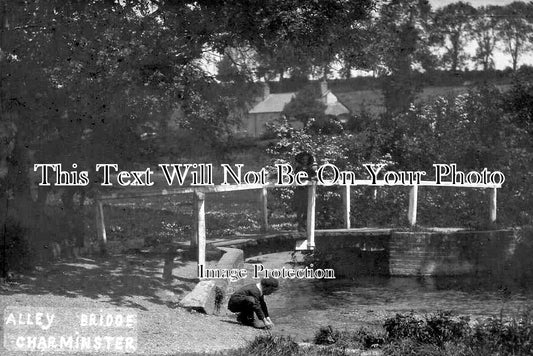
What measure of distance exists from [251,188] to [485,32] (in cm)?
888

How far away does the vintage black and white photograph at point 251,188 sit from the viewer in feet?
29.2

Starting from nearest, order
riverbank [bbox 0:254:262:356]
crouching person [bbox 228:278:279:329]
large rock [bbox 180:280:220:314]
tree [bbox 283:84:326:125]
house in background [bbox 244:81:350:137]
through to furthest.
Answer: riverbank [bbox 0:254:262:356], crouching person [bbox 228:278:279:329], large rock [bbox 180:280:220:314], tree [bbox 283:84:326:125], house in background [bbox 244:81:350:137]

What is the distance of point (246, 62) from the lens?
15602 millimetres

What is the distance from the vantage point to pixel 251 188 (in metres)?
14.7

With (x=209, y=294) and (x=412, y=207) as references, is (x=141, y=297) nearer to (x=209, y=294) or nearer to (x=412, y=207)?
(x=209, y=294)

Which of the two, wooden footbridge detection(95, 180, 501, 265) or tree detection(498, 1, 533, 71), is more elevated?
tree detection(498, 1, 533, 71)

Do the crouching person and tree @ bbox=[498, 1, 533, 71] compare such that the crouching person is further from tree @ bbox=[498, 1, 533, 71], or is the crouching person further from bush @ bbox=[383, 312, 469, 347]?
tree @ bbox=[498, 1, 533, 71]

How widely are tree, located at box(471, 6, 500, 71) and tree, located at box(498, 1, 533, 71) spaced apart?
9.0 inches

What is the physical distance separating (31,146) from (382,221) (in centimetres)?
843

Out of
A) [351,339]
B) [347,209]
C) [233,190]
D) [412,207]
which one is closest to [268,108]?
[347,209]

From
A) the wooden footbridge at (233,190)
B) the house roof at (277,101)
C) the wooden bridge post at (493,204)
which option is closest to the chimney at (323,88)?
the house roof at (277,101)

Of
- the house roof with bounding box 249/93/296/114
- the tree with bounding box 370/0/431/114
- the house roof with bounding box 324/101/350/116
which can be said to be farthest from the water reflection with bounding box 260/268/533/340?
the house roof with bounding box 324/101/350/116

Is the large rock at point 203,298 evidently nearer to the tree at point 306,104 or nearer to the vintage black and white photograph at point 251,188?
the vintage black and white photograph at point 251,188

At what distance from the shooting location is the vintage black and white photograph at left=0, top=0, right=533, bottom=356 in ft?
29.2
